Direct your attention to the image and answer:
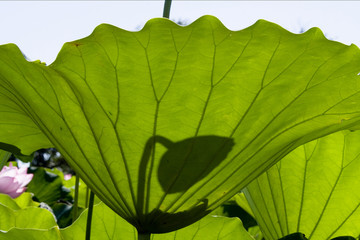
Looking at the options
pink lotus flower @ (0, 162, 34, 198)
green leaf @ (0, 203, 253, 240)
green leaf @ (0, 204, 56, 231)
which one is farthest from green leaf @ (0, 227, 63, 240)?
pink lotus flower @ (0, 162, 34, 198)

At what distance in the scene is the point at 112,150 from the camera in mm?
530

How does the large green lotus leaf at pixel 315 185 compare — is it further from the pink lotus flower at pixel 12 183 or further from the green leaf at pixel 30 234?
the pink lotus flower at pixel 12 183

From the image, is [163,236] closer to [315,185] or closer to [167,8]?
[315,185]

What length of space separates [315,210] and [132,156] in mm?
349

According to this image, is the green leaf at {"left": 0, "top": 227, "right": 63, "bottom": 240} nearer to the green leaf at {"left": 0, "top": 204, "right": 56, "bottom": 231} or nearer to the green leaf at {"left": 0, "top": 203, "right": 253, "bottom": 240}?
the green leaf at {"left": 0, "top": 203, "right": 253, "bottom": 240}

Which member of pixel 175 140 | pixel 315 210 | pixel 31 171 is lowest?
pixel 31 171

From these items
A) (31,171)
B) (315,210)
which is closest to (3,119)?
(315,210)

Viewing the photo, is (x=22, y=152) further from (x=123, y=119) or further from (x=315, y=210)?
(x=315, y=210)

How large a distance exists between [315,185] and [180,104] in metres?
0.34

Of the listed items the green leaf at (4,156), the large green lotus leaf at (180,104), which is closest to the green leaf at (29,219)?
the green leaf at (4,156)

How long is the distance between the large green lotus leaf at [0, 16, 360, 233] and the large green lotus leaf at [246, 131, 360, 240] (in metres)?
0.20

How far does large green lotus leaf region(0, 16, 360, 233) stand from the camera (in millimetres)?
474

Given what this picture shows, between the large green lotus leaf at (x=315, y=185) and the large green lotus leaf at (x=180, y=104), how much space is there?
0.67 ft

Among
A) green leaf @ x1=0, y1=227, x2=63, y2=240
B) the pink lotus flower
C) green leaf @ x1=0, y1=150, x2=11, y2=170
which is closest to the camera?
green leaf @ x1=0, y1=227, x2=63, y2=240
